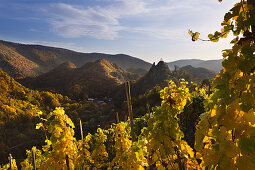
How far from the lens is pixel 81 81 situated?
215ft

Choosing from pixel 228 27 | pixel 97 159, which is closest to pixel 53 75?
pixel 97 159

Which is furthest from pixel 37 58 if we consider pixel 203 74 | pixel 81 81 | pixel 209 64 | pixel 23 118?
pixel 209 64

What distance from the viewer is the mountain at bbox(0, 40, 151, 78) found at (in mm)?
72625

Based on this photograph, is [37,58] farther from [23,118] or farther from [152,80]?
[152,80]

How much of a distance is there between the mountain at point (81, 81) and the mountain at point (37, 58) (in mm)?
11953

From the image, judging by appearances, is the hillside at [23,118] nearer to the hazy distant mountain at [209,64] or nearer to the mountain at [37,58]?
the mountain at [37,58]

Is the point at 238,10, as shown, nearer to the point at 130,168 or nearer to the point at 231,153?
the point at 231,153

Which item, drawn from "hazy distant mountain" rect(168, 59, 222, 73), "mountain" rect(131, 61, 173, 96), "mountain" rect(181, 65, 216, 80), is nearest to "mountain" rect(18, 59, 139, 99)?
"mountain" rect(131, 61, 173, 96)

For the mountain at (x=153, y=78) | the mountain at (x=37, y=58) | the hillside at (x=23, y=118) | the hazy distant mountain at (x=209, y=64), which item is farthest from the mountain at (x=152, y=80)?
the mountain at (x=37, y=58)

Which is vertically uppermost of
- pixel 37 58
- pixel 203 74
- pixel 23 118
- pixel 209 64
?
pixel 37 58

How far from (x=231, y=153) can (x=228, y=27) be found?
699 millimetres

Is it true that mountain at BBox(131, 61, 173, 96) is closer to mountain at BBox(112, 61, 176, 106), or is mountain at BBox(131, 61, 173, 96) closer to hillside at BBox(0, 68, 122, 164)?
mountain at BBox(112, 61, 176, 106)

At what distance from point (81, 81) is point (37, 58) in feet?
176

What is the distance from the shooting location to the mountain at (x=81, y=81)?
194 ft
